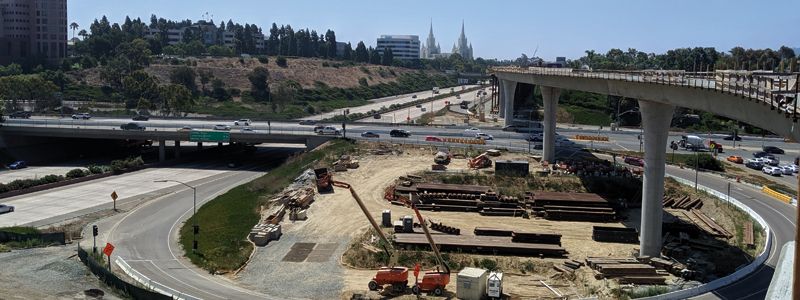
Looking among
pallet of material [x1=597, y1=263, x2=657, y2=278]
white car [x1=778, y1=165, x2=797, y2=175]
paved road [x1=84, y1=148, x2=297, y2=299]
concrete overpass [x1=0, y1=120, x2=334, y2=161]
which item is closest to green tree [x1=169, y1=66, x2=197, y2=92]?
concrete overpass [x1=0, y1=120, x2=334, y2=161]

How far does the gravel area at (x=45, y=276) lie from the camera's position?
41356 millimetres

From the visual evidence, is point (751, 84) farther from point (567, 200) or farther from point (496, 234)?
point (567, 200)

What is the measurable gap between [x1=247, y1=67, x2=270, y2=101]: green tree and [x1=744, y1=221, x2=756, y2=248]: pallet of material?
13412cm

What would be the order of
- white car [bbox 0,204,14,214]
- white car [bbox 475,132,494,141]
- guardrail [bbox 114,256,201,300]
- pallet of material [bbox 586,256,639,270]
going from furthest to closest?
white car [bbox 475,132,494,141]
white car [bbox 0,204,14,214]
pallet of material [bbox 586,256,639,270]
guardrail [bbox 114,256,201,300]

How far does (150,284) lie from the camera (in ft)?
140

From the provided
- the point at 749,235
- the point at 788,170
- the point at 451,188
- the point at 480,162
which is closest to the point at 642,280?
the point at 749,235

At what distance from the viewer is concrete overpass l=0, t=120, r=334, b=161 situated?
93.5m

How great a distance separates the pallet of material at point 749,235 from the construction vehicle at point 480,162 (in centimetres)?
2815

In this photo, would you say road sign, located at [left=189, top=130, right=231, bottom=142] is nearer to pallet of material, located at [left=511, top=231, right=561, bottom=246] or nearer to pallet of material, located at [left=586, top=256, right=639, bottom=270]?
pallet of material, located at [left=511, top=231, right=561, bottom=246]

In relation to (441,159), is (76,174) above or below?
below

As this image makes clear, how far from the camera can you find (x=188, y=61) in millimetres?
191750

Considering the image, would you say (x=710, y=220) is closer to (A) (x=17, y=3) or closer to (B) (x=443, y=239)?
(B) (x=443, y=239)

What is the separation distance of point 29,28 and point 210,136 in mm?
132776

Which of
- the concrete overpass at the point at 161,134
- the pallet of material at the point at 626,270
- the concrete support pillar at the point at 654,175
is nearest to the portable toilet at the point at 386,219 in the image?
the pallet of material at the point at 626,270
